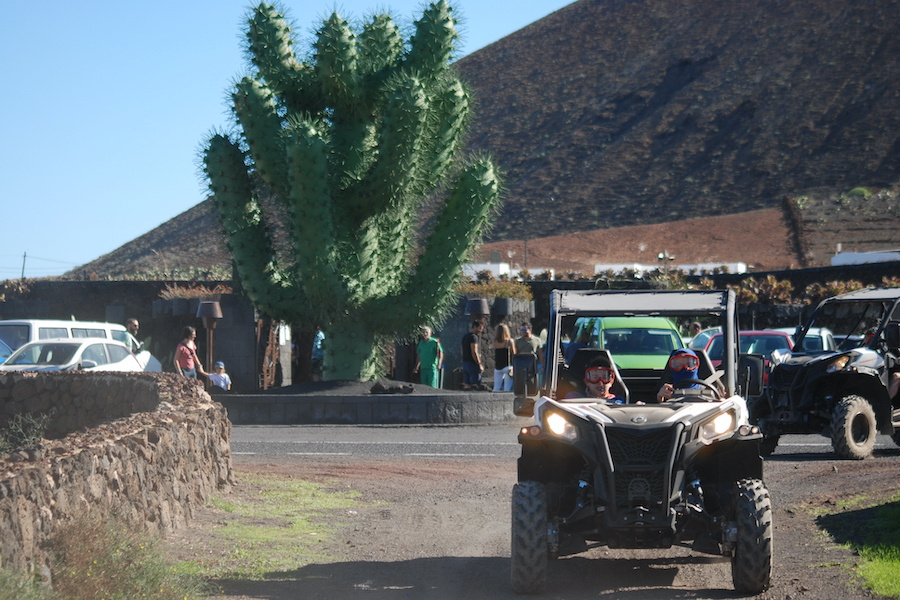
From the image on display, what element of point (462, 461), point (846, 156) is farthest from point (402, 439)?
point (846, 156)

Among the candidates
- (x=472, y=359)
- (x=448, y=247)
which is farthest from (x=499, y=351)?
(x=448, y=247)

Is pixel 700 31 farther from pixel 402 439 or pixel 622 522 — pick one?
pixel 622 522

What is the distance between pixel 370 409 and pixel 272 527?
10516 millimetres

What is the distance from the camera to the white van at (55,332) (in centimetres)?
2227

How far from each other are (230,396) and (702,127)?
8031cm

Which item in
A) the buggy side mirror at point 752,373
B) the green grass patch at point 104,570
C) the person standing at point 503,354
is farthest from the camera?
the person standing at point 503,354

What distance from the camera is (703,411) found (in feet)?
23.7

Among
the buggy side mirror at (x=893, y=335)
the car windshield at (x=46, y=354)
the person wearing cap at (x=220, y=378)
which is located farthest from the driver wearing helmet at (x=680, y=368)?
the person wearing cap at (x=220, y=378)

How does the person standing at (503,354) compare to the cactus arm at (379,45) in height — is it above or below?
below

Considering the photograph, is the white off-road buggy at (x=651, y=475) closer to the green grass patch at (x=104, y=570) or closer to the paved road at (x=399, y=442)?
the green grass patch at (x=104, y=570)

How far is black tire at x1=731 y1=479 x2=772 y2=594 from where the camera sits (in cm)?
708

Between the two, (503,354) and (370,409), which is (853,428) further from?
(370,409)

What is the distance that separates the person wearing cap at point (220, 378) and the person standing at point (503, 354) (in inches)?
206

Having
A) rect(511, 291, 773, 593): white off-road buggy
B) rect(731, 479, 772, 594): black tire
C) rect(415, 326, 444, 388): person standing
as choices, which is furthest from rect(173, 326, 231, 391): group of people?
rect(731, 479, 772, 594): black tire
